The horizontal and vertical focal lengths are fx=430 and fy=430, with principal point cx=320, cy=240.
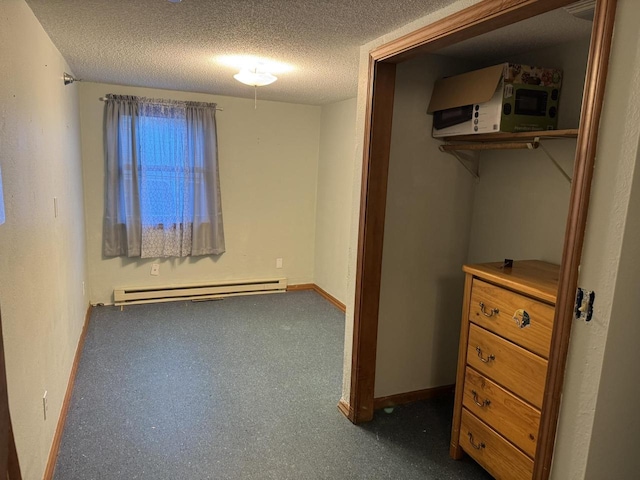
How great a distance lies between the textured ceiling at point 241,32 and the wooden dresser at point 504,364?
114 cm

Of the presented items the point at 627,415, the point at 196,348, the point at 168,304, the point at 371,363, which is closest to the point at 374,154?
the point at 371,363

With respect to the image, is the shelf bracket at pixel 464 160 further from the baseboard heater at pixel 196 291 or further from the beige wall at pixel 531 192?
the baseboard heater at pixel 196 291

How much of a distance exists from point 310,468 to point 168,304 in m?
2.85

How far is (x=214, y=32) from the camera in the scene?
2211 mm

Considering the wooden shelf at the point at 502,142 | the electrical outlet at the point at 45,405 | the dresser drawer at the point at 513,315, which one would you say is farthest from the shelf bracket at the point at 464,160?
the electrical outlet at the point at 45,405

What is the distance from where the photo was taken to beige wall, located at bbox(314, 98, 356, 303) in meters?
4.35

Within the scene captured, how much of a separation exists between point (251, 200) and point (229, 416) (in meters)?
2.76

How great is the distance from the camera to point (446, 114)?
91.9 inches

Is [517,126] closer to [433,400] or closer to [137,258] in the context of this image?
[433,400]

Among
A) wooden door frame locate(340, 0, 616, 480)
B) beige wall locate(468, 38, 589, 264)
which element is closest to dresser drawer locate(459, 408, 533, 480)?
wooden door frame locate(340, 0, 616, 480)

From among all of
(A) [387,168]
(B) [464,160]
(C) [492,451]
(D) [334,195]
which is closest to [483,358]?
(C) [492,451]

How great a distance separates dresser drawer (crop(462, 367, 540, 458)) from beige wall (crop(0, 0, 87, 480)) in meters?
1.85

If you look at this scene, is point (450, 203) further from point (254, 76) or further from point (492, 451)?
point (254, 76)

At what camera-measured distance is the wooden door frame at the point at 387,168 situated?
46.0 inches
